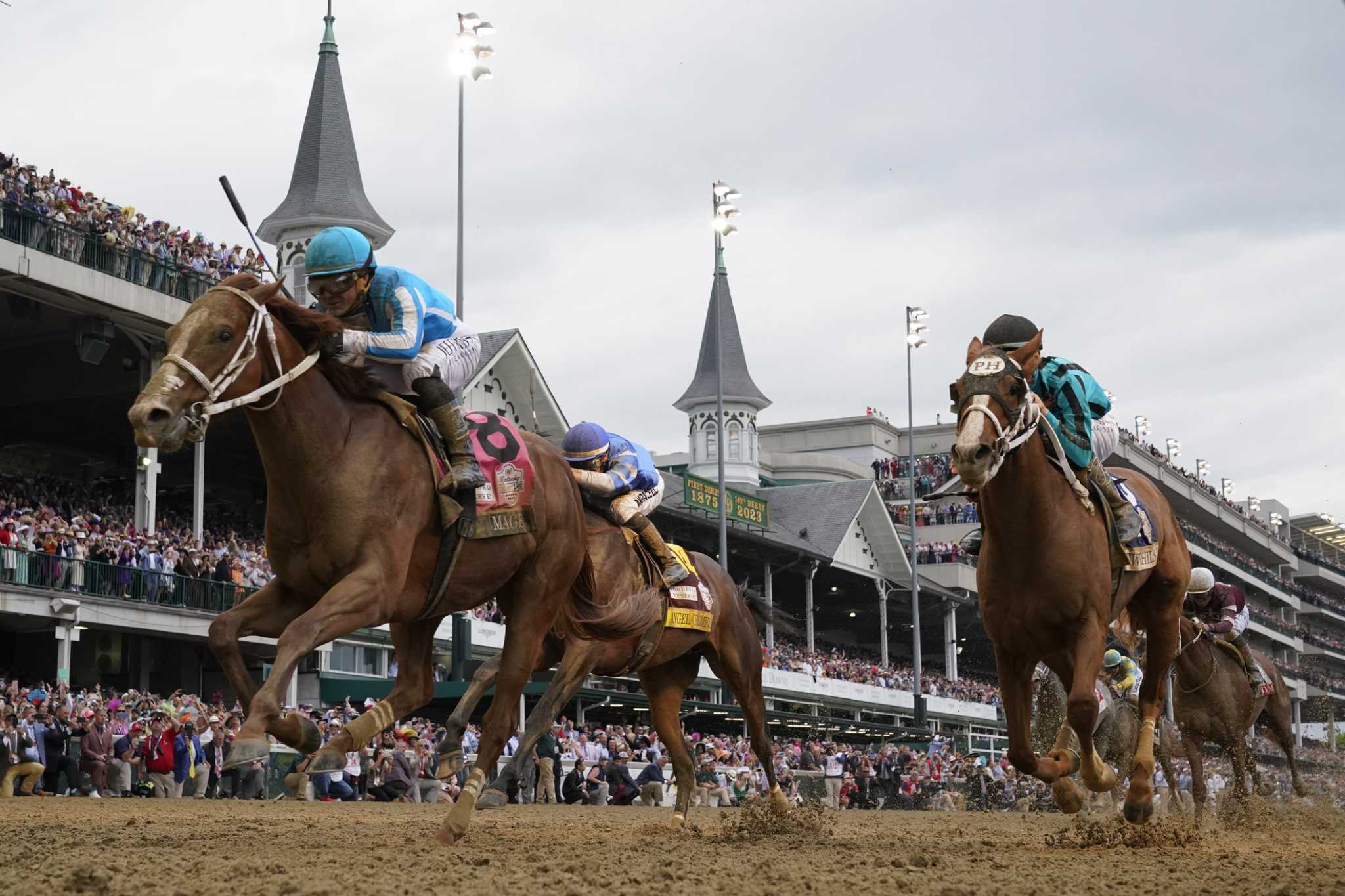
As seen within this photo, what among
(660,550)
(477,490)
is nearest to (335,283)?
(477,490)

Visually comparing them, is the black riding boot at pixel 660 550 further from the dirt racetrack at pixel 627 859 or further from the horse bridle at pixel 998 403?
the horse bridle at pixel 998 403

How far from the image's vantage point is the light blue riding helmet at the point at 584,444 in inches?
456

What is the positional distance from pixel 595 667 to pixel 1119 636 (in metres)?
3.96

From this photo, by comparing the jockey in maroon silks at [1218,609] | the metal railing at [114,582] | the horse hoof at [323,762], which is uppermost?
the metal railing at [114,582]

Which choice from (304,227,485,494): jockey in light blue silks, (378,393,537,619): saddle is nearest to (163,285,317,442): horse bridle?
(304,227,485,494): jockey in light blue silks

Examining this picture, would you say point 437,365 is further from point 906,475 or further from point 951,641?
point 906,475

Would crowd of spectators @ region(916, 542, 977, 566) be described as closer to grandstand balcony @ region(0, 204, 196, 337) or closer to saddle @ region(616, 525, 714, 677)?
grandstand balcony @ region(0, 204, 196, 337)

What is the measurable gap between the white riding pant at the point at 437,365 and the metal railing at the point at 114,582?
16.0m

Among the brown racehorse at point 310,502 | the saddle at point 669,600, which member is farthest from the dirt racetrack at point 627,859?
the saddle at point 669,600

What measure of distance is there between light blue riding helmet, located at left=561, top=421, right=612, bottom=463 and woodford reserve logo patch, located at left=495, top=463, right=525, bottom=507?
3.39 metres

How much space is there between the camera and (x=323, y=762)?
22.2ft

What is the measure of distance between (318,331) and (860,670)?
43606mm

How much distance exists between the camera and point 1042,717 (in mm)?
12844

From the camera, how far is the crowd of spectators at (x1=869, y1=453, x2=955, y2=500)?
234 ft
